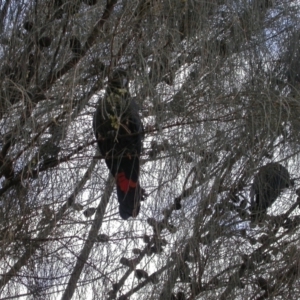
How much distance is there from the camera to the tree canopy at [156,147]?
1.02 metres

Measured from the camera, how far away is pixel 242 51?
1123 mm

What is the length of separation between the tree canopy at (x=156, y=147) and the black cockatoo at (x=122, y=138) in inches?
0.6

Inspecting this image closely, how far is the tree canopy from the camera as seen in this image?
1021 mm

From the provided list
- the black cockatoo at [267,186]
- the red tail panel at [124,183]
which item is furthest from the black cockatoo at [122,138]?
the black cockatoo at [267,186]

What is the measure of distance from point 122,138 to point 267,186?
341 millimetres

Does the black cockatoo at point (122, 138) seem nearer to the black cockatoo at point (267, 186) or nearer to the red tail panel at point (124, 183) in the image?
the red tail panel at point (124, 183)

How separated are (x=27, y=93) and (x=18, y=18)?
0.52 feet

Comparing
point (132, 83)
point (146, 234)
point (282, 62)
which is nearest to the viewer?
point (132, 83)

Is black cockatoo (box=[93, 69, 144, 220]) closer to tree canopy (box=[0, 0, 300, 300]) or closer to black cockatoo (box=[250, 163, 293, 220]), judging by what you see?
tree canopy (box=[0, 0, 300, 300])

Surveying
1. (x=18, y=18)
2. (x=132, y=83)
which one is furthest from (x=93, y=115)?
(x=18, y=18)

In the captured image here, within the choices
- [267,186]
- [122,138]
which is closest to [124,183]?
[122,138]

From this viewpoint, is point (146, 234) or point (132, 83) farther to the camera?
point (146, 234)

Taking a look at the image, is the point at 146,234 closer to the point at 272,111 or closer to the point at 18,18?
the point at 272,111

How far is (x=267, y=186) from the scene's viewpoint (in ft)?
3.95
